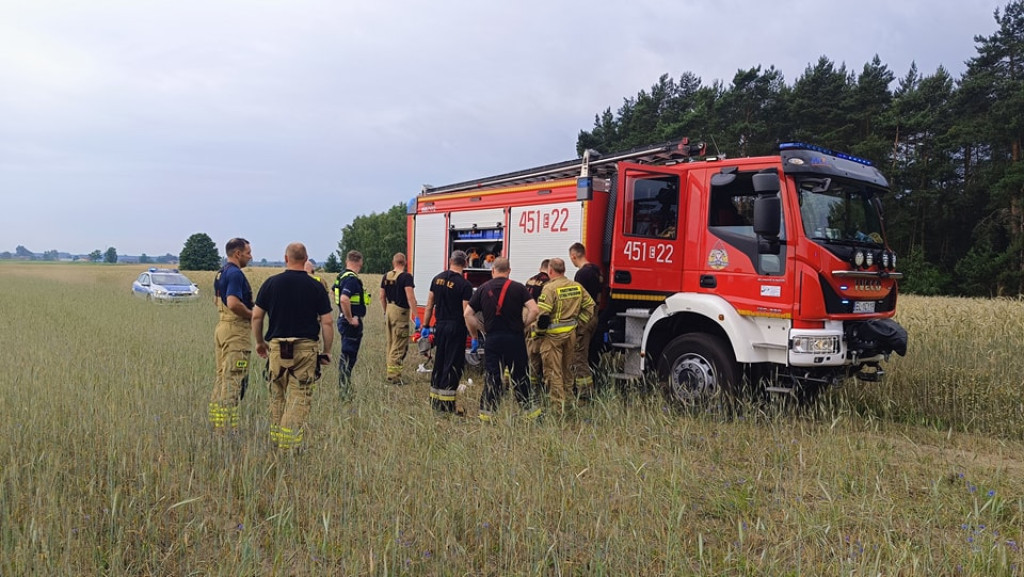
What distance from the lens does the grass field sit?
10.4 feet

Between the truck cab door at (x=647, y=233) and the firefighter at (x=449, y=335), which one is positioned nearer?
the firefighter at (x=449, y=335)

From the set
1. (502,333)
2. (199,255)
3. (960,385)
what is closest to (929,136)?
(960,385)

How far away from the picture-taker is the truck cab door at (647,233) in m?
6.98

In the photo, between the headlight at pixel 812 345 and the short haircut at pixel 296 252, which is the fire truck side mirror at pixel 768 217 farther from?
the short haircut at pixel 296 252

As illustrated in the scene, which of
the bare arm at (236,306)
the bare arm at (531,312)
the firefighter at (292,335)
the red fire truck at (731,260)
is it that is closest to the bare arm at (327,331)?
the firefighter at (292,335)

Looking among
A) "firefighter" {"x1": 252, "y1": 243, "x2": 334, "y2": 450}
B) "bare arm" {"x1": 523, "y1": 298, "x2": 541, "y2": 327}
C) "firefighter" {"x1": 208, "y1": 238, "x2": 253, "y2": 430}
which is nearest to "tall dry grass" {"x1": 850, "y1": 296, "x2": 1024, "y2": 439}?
"bare arm" {"x1": 523, "y1": 298, "x2": 541, "y2": 327}

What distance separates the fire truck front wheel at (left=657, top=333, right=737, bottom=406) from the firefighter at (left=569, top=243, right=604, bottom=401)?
0.86 metres

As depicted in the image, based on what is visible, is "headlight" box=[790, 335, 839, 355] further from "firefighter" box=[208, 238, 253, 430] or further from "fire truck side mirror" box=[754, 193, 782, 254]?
"firefighter" box=[208, 238, 253, 430]

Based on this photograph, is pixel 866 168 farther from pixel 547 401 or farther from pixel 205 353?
pixel 205 353

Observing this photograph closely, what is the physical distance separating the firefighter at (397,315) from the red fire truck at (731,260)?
1634 millimetres

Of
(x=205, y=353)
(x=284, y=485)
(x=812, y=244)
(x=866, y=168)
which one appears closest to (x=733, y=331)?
(x=812, y=244)

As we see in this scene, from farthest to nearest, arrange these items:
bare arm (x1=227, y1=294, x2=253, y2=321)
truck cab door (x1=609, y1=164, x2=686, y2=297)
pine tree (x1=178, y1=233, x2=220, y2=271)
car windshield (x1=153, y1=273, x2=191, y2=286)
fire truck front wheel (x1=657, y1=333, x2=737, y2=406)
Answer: pine tree (x1=178, y1=233, x2=220, y2=271), car windshield (x1=153, y1=273, x2=191, y2=286), truck cab door (x1=609, y1=164, x2=686, y2=297), fire truck front wheel (x1=657, y1=333, x2=737, y2=406), bare arm (x1=227, y1=294, x2=253, y2=321)

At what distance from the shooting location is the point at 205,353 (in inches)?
350

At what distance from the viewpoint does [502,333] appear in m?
6.44
